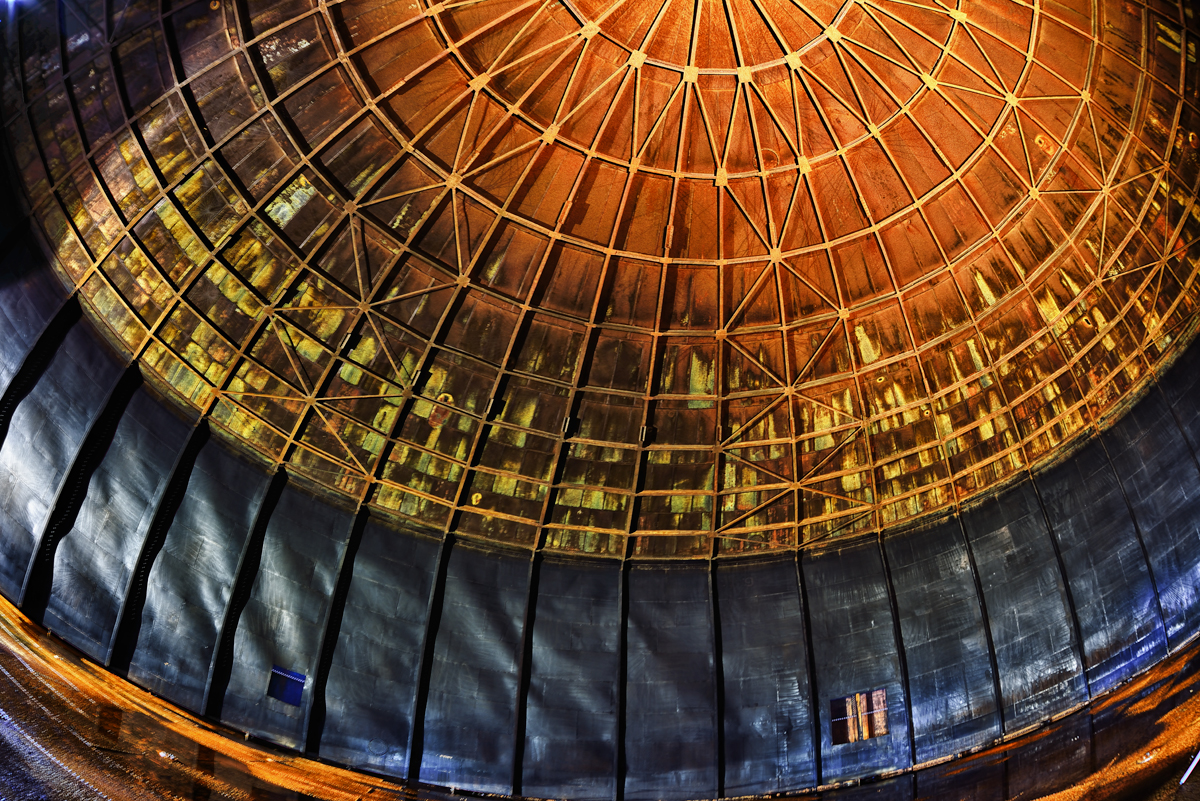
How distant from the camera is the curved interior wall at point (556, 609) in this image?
2894 centimetres

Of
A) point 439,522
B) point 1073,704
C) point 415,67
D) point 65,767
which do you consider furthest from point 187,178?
point 1073,704

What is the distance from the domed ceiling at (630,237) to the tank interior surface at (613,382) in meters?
0.13

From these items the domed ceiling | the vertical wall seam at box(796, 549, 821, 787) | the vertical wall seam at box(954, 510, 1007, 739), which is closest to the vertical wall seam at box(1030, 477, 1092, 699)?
the domed ceiling

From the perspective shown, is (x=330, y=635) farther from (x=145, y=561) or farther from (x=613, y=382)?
(x=613, y=382)

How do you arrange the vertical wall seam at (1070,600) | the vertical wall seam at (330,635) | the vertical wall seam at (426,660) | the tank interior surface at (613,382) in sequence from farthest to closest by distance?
the vertical wall seam at (426,660) → the vertical wall seam at (330,635) → the vertical wall seam at (1070,600) → the tank interior surface at (613,382)

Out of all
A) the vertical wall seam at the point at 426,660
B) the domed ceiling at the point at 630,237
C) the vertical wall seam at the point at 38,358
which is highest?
the domed ceiling at the point at 630,237

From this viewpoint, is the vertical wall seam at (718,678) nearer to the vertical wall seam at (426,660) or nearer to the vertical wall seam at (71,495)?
the vertical wall seam at (426,660)

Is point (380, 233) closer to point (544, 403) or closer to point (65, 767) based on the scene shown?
point (544, 403)

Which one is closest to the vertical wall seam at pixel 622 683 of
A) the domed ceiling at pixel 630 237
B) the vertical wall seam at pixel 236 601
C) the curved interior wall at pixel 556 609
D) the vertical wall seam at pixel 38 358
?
the curved interior wall at pixel 556 609

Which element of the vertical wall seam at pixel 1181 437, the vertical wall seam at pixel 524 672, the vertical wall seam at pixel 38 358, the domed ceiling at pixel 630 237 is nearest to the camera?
the domed ceiling at pixel 630 237

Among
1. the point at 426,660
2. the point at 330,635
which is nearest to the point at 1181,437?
the point at 426,660

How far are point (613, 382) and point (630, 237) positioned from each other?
4.99 metres

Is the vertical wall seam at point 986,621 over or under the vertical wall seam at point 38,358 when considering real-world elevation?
under

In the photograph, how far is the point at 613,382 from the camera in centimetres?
3117
